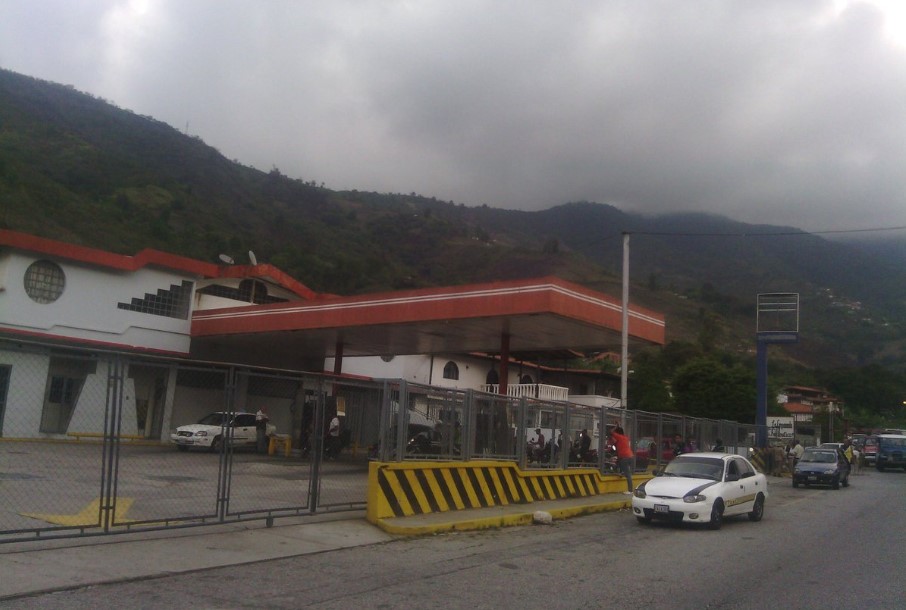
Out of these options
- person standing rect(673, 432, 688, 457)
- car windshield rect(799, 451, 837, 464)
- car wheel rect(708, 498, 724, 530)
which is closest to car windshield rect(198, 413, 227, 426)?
car wheel rect(708, 498, 724, 530)

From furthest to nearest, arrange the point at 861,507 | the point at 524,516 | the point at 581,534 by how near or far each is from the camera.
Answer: the point at 861,507 → the point at 524,516 → the point at 581,534

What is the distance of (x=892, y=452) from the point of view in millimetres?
45688

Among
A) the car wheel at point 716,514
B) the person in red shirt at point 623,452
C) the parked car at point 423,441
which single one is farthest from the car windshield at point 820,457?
the parked car at point 423,441

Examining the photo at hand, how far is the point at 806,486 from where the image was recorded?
1161 inches

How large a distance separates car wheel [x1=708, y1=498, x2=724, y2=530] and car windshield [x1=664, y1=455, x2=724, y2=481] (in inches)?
27.0

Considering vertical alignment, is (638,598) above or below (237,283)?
below

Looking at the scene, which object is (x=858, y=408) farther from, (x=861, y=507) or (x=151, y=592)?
(x=151, y=592)

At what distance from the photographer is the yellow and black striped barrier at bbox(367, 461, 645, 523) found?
13.4m

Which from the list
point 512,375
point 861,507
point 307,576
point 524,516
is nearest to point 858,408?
point 512,375

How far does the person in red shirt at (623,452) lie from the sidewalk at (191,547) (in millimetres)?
6166

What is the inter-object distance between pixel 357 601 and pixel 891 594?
6240 millimetres

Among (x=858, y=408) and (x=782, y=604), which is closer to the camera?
(x=782, y=604)

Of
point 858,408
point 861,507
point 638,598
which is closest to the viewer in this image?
point 638,598

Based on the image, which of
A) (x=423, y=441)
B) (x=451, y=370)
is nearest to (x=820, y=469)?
(x=423, y=441)
